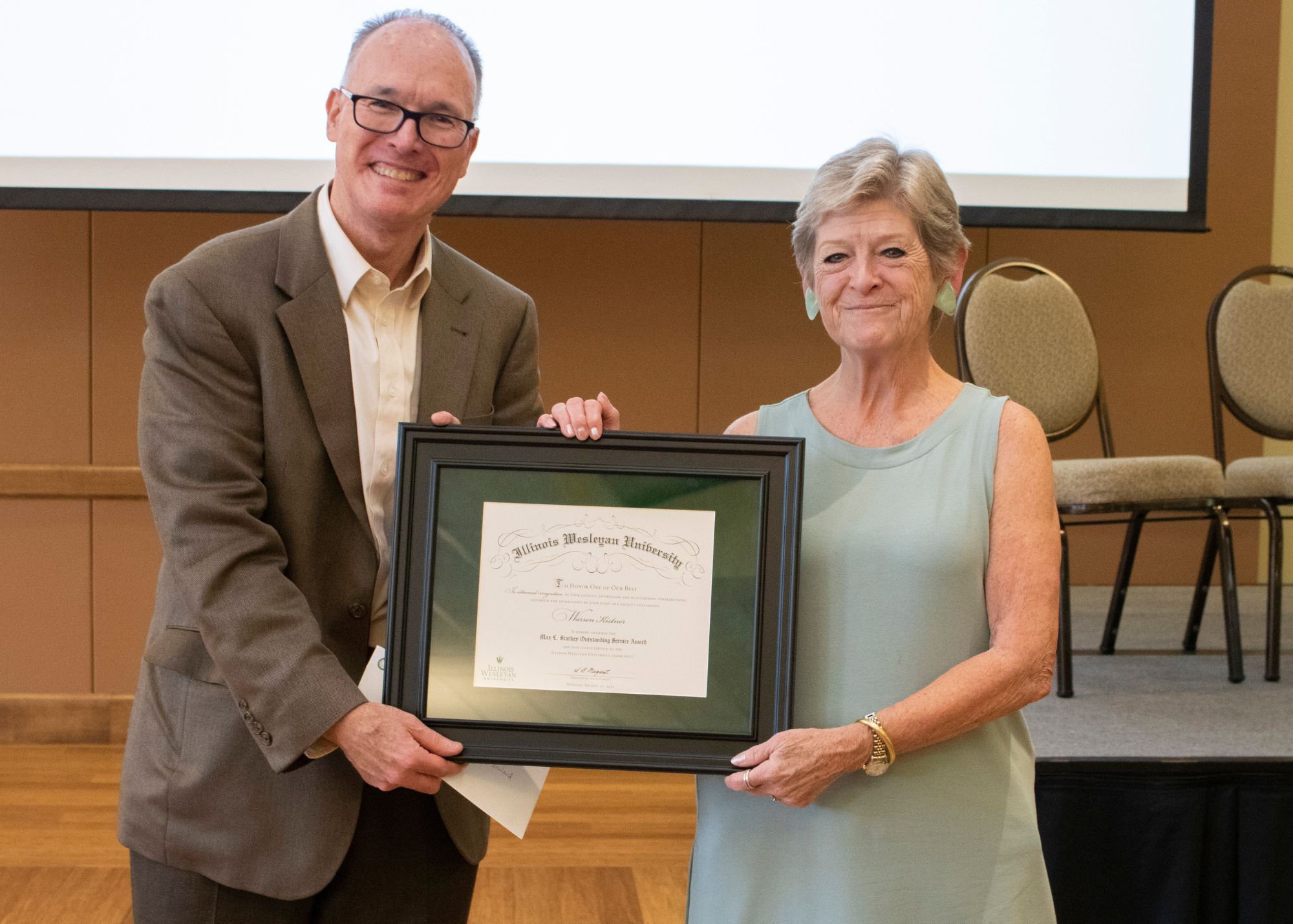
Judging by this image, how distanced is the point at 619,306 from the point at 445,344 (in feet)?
9.24

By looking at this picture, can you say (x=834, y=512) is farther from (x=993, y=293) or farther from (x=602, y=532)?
(x=993, y=293)

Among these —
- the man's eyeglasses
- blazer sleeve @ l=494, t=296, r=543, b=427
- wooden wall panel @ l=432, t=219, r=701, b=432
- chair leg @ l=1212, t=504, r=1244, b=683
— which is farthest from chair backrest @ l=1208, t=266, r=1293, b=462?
the man's eyeglasses

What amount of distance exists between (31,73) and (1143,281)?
3.96 meters

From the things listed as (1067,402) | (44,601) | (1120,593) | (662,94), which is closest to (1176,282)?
(1067,402)

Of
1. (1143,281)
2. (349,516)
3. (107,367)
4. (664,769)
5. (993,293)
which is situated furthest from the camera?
(1143,281)

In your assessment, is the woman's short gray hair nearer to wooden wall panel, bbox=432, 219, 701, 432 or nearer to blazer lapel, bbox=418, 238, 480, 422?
blazer lapel, bbox=418, 238, 480, 422

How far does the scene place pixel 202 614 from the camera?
4.20 feet

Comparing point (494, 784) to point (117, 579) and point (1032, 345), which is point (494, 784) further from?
point (117, 579)

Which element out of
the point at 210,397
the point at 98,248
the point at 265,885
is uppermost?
the point at 98,248

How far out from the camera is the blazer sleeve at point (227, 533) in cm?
125

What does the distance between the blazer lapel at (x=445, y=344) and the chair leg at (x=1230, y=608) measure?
8.77ft

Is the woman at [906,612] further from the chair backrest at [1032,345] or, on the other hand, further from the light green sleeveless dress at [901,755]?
the chair backrest at [1032,345]

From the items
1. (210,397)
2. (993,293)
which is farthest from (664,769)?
(993,293)

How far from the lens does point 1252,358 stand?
3936mm
